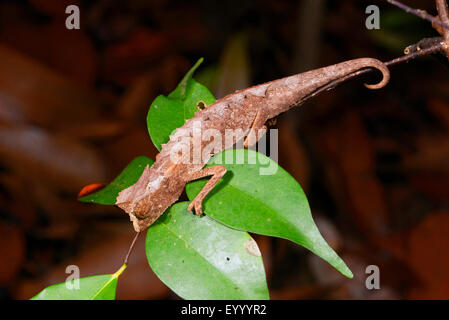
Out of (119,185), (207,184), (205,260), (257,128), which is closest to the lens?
(205,260)

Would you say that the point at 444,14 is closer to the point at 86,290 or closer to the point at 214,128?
the point at 214,128

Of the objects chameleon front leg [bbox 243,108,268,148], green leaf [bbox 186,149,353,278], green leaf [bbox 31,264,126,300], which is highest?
chameleon front leg [bbox 243,108,268,148]

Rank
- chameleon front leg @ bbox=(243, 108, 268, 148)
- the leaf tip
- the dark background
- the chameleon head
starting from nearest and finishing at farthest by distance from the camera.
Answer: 1. the chameleon head
2. the leaf tip
3. chameleon front leg @ bbox=(243, 108, 268, 148)
4. the dark background

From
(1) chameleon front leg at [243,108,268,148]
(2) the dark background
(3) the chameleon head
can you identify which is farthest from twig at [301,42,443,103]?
(2) the dark background

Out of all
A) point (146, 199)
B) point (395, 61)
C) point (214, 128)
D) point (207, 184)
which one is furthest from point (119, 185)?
point (395, 61)

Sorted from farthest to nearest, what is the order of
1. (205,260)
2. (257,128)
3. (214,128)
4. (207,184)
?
(257,128) → (214,128) → (207,184) → (205,260)

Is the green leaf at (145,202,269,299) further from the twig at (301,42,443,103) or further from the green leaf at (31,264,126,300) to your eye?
the twig at (301,42,443,103)

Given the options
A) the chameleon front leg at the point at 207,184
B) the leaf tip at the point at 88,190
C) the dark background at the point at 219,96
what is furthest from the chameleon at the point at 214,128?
the dark background at the point at 219,96
